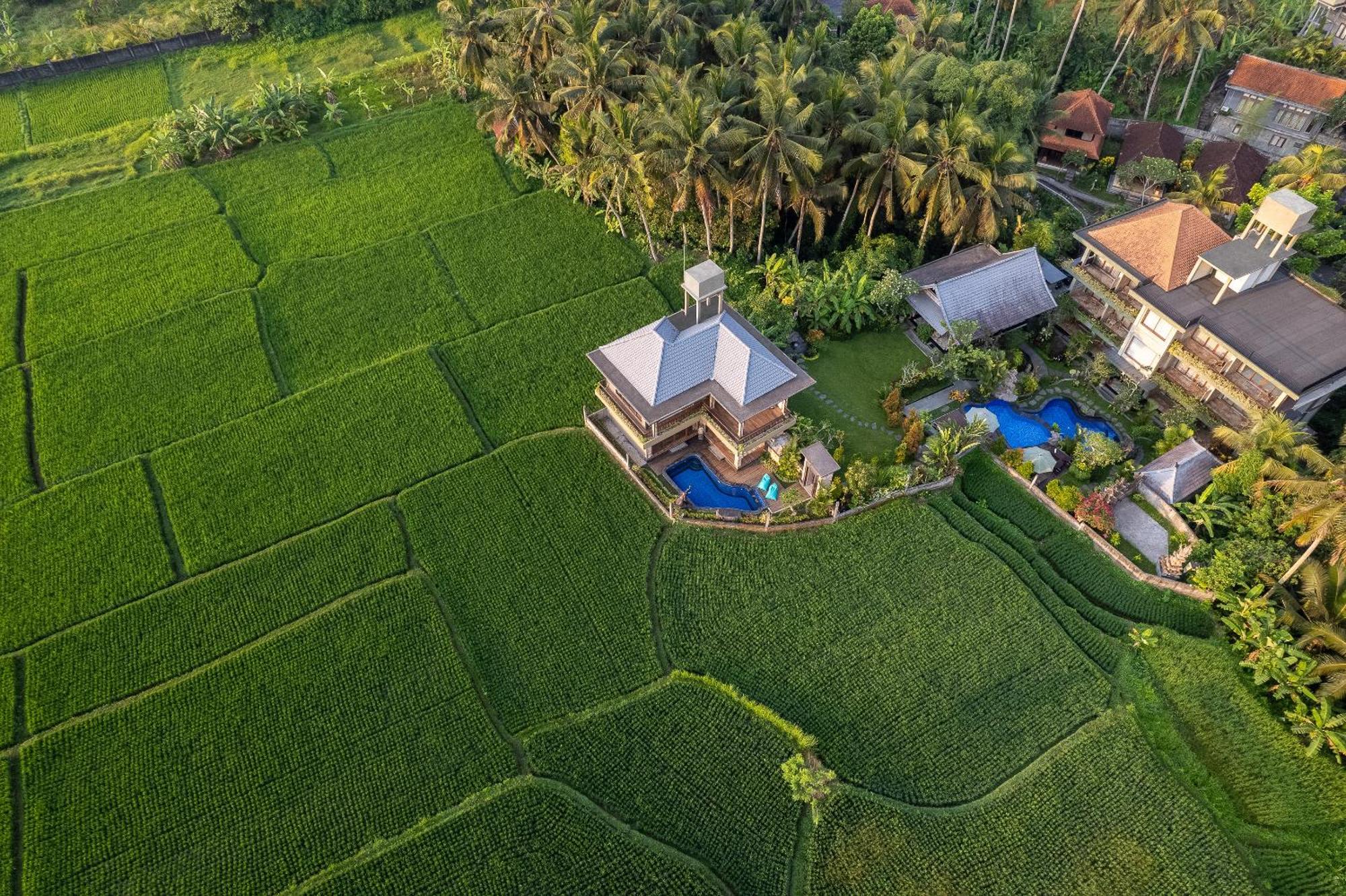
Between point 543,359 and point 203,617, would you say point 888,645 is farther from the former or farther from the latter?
point 203,617

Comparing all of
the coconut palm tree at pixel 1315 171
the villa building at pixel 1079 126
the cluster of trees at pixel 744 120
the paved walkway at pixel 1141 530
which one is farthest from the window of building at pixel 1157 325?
the villa building at pixel 1079 126

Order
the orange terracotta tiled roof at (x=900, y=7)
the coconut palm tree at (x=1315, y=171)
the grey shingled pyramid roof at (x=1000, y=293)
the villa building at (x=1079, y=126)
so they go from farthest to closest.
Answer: the orange terracotta tiled roof at (x=900, y=7)
the villa building at (x=1079, y=126)
the coconut palm tree at (x=1315, y=171)
the grey shingled pyramid roof at (x=1000, y=293)

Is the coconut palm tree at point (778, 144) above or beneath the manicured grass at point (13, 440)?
above

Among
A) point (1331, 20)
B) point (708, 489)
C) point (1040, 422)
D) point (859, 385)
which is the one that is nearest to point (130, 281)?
point (708, 489)

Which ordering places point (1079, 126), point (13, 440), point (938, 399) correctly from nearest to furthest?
point (13, 440) < point (938, 399) < point (1079, 126)

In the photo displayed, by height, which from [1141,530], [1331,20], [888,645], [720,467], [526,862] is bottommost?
[526,862]

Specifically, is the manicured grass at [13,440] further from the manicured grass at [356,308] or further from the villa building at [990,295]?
the villa building at [990,295]

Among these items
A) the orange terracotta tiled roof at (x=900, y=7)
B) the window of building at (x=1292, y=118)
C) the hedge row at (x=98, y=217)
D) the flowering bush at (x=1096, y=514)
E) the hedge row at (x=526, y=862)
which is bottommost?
the hedge row at (x=526, y=862)

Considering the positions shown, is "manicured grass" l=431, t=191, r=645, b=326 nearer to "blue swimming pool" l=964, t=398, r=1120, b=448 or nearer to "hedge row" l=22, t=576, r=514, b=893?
"hedge row" l=22, t=576, r=514, b=893

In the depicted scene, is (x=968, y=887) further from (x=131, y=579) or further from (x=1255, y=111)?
(x=1255, y=111)
